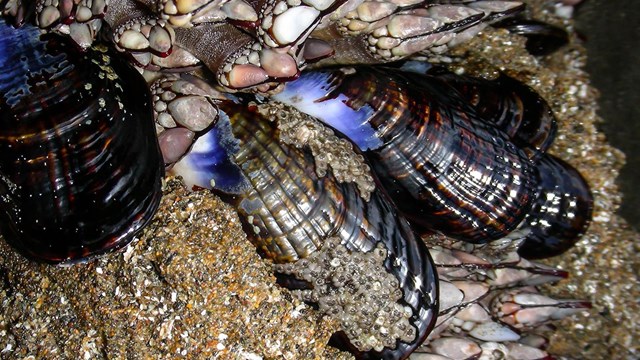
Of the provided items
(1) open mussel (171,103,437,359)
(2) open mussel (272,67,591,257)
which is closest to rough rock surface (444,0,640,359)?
(2) open mussel (272,67,591,257)

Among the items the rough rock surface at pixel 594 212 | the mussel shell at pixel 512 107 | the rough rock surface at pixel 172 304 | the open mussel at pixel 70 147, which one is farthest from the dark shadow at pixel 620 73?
the open mussel at pixel 70 147

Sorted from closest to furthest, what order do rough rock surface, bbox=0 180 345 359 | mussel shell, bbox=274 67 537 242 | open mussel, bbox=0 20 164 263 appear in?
open mussel, bbox=0 20 164 263
rough rock surface, bbox=0 180 345 359
mussel shell, bbox=274 67 537 242

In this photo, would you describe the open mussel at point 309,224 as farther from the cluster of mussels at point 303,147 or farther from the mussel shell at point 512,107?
the mussel shell at point 512,107

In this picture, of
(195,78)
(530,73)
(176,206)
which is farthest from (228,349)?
(530,73)

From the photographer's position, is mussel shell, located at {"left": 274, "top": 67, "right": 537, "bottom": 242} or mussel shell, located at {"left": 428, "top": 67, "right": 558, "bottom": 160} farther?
mussel shell, located at {"left": 428, "top": 67, "right": 558, "bottom": 160}

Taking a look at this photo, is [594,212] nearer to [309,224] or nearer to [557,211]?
[557,211]

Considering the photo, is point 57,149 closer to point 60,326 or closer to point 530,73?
point 60,326

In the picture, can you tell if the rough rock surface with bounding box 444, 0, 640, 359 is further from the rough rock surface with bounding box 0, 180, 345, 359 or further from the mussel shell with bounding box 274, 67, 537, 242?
the rough rock surface with bounding box 0, 180, 345, 359
